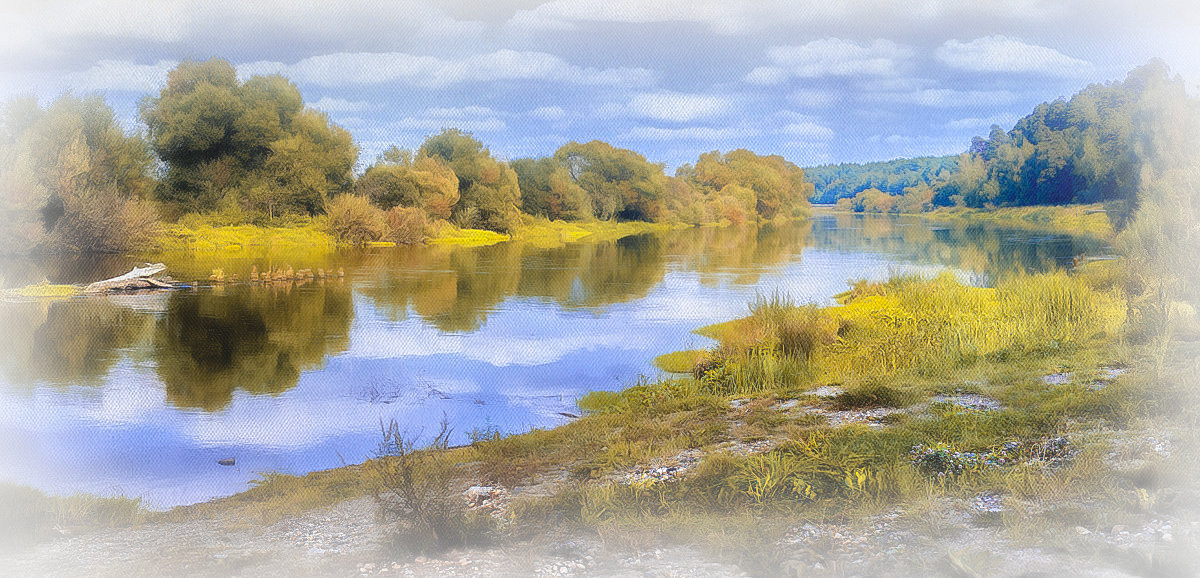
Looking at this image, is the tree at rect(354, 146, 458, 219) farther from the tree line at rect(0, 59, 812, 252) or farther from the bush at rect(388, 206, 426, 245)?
the bush at rect(388, 206, 426, 245)

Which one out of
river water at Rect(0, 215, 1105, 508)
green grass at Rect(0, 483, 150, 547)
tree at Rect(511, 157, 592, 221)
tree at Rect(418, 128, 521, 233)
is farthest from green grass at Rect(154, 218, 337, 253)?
green grass at Rect(0, 483, 150, 547)

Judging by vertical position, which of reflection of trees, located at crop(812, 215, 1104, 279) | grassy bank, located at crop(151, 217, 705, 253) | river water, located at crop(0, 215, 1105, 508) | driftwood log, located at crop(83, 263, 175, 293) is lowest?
river water, located at crop(0, 215, 1105, 508)

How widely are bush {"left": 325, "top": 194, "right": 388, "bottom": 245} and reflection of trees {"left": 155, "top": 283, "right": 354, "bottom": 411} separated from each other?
1924cm

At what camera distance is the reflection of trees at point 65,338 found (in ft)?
34.6

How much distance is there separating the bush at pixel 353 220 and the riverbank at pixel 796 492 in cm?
3268

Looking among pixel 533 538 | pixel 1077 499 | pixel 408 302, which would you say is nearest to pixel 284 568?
pixel 533 538

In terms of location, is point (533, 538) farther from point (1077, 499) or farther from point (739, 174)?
point (739, 174)

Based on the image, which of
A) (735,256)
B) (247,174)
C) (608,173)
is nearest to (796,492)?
(735,256)

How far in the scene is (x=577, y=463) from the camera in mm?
6062

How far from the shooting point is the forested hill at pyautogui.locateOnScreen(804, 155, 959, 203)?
2569 inches

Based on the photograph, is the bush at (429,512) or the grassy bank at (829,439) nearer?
the bush at (429,512)

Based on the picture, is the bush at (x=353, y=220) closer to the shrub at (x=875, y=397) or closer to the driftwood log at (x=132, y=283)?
the driftwood log at (x=132, y=283)

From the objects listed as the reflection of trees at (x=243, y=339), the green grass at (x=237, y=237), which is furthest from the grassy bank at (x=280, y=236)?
the reflection of trees at (x=243, y=339)

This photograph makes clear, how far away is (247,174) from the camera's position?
3603cm
